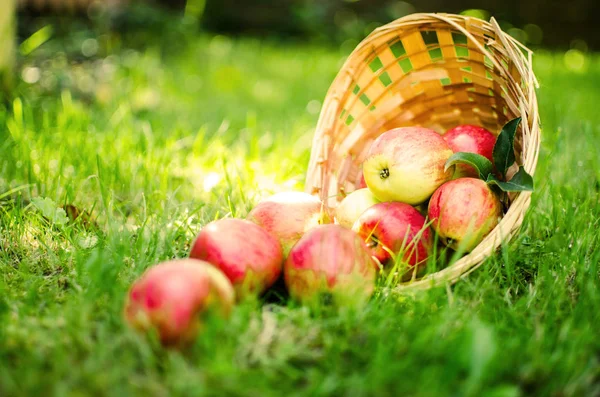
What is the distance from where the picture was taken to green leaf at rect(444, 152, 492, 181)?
61.4 inches

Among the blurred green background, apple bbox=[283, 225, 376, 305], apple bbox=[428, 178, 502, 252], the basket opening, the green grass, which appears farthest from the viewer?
the blurred green background

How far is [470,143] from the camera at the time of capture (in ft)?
5.87

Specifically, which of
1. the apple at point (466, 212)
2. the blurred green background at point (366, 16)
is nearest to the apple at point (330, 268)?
the apple at point (466, 212)

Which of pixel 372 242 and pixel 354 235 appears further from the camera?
pixel 372 242

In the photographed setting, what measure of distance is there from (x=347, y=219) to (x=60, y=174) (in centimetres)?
103

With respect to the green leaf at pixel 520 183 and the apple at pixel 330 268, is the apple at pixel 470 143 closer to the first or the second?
the green leaf at pixel 520 183

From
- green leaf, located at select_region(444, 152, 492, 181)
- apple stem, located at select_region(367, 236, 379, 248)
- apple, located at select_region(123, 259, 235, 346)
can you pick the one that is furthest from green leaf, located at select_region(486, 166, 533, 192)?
apple, located at select_region(123, 259, 235, 346)

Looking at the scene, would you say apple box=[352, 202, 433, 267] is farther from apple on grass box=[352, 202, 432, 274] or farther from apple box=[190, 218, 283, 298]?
apple box=[190, 218, 283, 298]

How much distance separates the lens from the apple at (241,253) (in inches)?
51.2

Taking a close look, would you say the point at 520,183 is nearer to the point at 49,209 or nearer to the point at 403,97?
the point at 403,97

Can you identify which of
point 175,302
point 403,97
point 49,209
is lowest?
point 49,209

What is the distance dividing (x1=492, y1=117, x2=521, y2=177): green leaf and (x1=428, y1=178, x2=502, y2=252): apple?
90mm

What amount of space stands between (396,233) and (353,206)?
0.28 metres

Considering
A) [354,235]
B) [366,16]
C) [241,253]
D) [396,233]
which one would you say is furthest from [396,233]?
[366,16]
